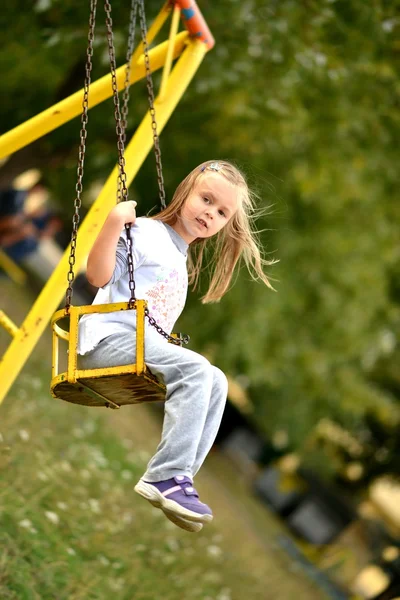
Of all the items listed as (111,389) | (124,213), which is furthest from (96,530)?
(124,213)

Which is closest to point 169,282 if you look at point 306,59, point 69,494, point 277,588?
point 69,494

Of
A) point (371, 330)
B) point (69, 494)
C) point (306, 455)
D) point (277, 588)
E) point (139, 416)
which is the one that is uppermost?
point (69, 494)

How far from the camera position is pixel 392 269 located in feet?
51.4

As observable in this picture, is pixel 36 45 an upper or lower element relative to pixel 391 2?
upper

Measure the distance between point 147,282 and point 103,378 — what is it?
0.49 m

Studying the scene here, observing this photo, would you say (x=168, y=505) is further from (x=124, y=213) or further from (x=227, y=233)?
(x=227, y=233)

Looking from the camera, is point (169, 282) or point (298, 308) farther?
point (298, 308)

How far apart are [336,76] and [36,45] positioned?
353cm

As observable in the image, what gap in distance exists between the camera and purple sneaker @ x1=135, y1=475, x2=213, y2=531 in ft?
11.0

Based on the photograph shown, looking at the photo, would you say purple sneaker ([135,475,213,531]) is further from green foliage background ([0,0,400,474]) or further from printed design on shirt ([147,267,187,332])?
green foliage background ([0,0,400,474])

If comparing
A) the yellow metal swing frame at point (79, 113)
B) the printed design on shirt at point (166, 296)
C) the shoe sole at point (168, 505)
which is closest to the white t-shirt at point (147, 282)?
the printed design on shirt at point (166, 296)

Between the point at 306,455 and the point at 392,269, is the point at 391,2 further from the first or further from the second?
the point at 306,455

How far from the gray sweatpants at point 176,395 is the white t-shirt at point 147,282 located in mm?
67

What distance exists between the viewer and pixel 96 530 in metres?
6.73
